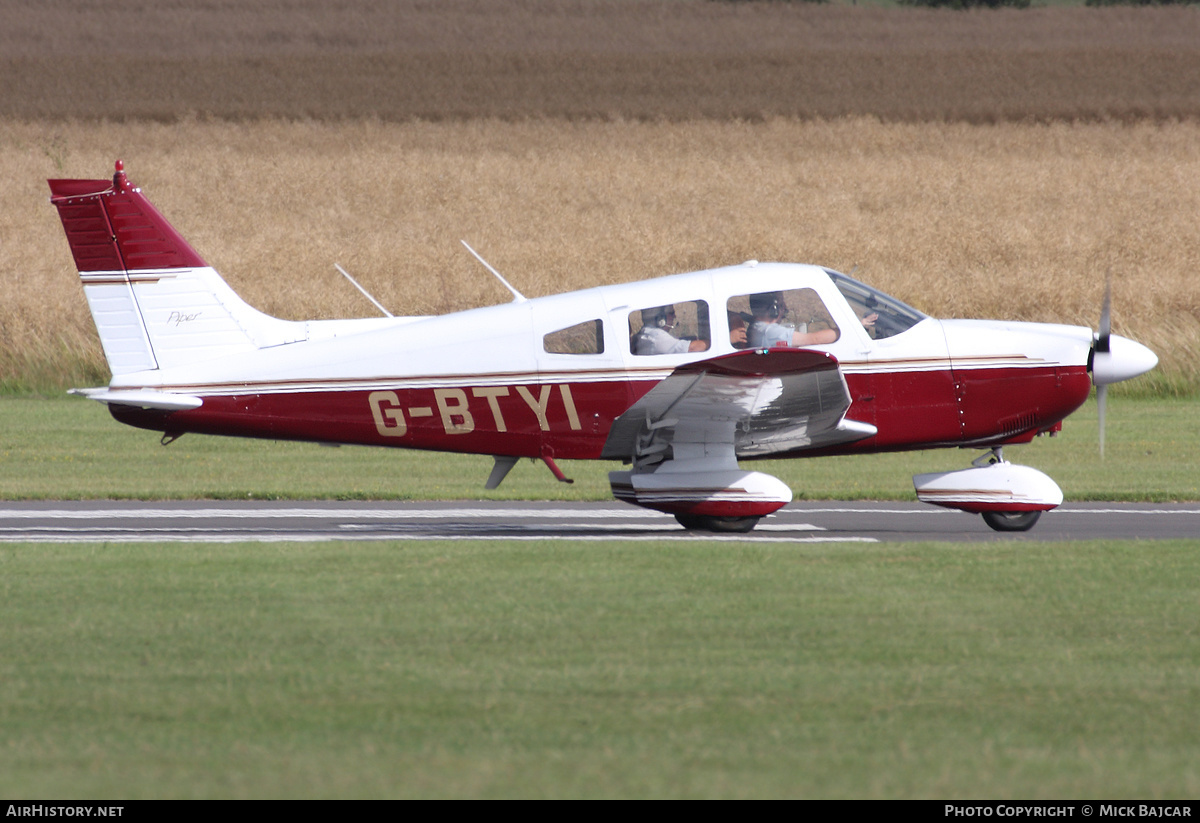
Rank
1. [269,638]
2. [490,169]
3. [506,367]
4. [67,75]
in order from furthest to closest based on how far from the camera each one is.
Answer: [67,75] → [490,169] → [506,367] → [269,638]

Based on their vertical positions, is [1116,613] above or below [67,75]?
below

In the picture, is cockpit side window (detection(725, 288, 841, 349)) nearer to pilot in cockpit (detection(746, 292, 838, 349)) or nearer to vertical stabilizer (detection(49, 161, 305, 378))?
pilot in cockpit (detection(746, 292, 838, 349))

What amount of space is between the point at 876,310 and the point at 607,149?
3001cm

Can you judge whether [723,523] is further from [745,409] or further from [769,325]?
[769,325]

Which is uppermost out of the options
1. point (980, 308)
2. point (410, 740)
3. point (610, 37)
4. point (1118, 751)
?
point (610, 37)

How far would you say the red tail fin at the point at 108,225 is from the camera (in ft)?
37.2

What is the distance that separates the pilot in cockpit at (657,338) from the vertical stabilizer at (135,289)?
10.4 feet

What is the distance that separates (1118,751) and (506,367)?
21.4 feet

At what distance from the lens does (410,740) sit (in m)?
5.62

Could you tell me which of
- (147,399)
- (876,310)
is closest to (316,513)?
(147,399)

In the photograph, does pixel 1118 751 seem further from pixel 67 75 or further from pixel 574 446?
pixel 67 75

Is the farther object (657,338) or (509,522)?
(509,522)

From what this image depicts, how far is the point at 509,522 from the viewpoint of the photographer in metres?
12.7
